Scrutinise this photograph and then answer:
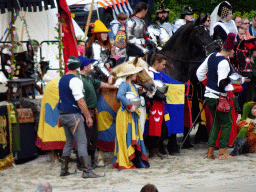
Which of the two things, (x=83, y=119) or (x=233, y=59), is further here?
(x=233, y=59)

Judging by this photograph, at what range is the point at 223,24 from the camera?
1022 cm

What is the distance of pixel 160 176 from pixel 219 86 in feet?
5.55

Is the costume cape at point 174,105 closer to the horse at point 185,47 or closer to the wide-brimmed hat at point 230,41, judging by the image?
the horse at point 185,47

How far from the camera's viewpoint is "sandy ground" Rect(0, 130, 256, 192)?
251 inches

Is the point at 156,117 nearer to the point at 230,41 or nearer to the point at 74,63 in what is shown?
the point at 230,41

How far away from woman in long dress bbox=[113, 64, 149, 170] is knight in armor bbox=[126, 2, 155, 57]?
46.9 inches

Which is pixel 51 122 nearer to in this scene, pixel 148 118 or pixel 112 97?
pixel 112 97

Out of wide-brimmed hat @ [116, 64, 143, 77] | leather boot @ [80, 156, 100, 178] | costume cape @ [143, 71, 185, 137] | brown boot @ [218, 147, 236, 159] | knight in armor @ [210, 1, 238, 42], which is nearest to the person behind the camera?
leather boot @ [80, 156, 100, 178]

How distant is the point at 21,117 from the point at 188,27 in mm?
3084

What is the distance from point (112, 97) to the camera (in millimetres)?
7828

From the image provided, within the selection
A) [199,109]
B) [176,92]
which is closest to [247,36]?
[199,109]

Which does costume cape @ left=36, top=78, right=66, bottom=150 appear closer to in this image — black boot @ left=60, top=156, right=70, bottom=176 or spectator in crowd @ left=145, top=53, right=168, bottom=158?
black boot @ left=60, top=156, right=70, bottom=176

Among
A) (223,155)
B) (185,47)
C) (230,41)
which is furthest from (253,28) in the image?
(223,155)

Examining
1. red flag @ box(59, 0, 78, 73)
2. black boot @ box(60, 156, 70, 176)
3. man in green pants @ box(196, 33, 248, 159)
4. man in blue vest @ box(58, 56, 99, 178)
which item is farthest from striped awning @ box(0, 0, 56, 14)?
man in green pants @ box(196, 33, 248, 159)
